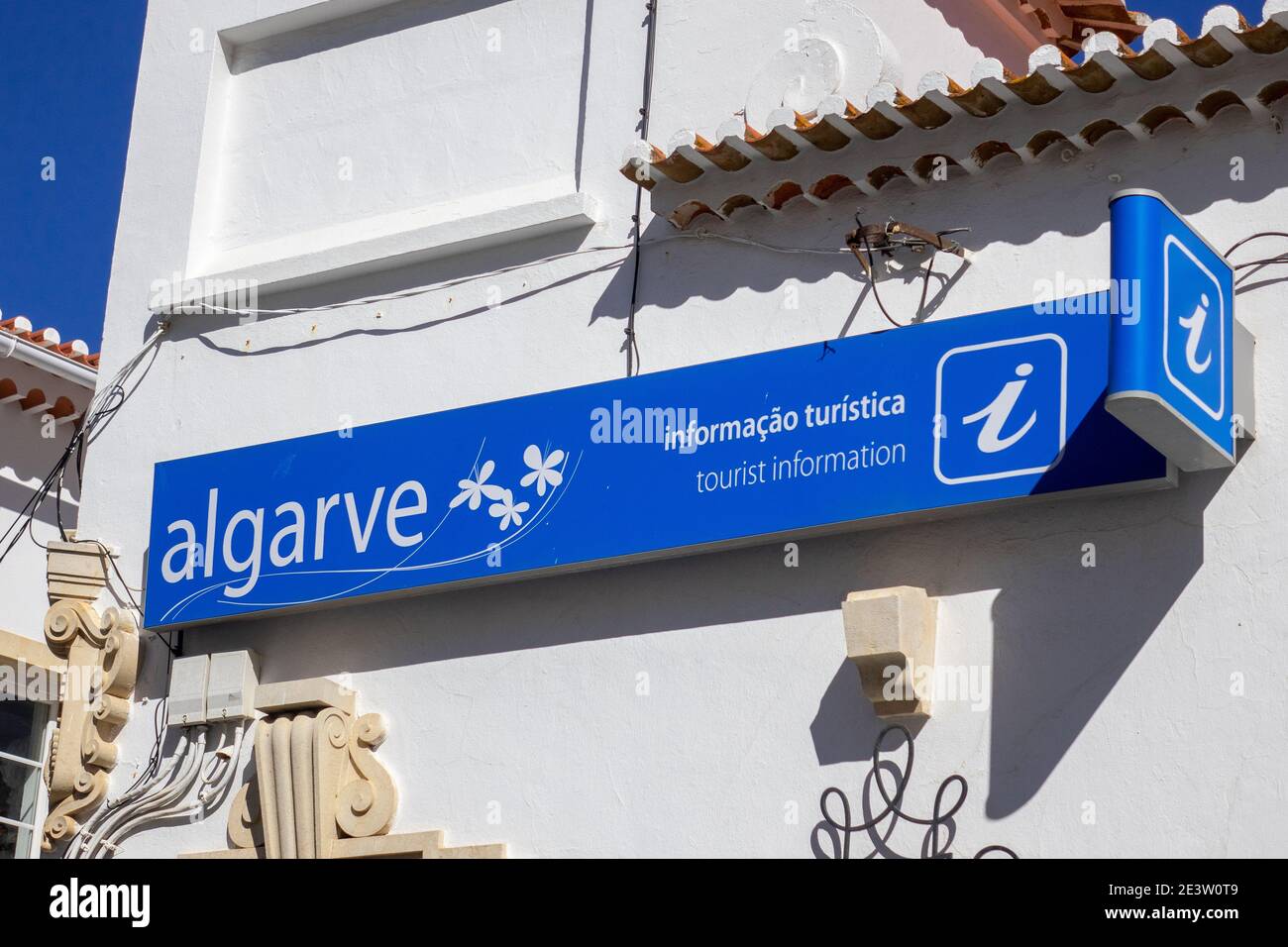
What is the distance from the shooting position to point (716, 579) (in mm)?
8500

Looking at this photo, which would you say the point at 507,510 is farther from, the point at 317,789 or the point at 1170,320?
the point at 1170,320

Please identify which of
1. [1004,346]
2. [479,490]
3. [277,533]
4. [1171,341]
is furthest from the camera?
[277,533]

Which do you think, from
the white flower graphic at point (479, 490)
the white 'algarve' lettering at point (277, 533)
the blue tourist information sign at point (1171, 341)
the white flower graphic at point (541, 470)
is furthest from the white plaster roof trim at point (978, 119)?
the white 'algarve' lettering at point (277, 533)

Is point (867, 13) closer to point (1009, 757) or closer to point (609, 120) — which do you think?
point (609, 120)

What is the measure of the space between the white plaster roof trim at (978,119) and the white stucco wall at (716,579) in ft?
0.43

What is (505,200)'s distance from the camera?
389 inches

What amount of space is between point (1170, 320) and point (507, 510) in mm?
3226

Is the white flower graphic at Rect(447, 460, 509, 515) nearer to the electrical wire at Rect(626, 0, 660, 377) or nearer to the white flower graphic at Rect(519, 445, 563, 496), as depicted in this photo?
the white flower graphic at Rect(519, 445, 563, 496)

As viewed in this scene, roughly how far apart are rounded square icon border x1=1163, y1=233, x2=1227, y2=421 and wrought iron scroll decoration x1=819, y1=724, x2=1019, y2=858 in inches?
66.4

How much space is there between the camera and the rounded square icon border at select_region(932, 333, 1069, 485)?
7.58m

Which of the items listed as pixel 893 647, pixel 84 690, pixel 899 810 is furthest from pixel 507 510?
pixel 84 690

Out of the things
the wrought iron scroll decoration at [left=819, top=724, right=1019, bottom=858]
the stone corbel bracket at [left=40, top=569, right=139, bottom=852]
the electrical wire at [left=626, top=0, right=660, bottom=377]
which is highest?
the electrical wire at [left=626, top=0, right=660, bottom=377]

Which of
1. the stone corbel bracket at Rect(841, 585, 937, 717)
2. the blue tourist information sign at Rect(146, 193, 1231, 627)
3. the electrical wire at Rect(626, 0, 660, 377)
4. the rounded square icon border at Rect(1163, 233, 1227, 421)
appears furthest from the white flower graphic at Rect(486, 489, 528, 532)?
the rounded square icon border at Rect(1163, 233, 1227, 421)

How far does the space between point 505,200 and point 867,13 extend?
1.96 metres
